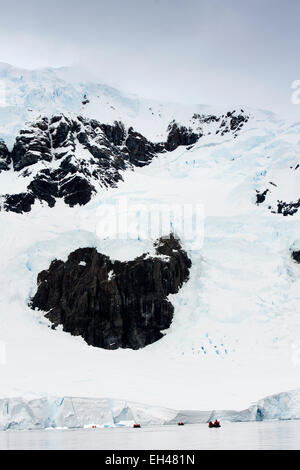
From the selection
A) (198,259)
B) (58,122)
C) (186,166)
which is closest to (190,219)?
(198,259)

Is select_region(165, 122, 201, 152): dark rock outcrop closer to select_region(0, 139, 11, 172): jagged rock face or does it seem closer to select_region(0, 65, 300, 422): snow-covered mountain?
select_region(0, 65, 300, 422): snow-covered mountain

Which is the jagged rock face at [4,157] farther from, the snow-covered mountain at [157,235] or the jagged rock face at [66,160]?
the jagged rock face at [66,160]

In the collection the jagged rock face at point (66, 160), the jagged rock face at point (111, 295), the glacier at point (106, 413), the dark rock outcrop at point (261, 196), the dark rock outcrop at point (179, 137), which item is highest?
the dark rock outcrop at point (179, 137)

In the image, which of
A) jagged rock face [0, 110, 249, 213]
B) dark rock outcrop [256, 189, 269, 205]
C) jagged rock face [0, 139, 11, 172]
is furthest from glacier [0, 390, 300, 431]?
jagged rock face [0, 139, 11, 172]

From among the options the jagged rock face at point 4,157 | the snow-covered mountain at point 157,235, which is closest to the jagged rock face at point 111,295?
the snow-covered mountain at point 157,235

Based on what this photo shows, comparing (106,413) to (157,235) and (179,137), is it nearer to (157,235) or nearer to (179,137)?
(157,235)
